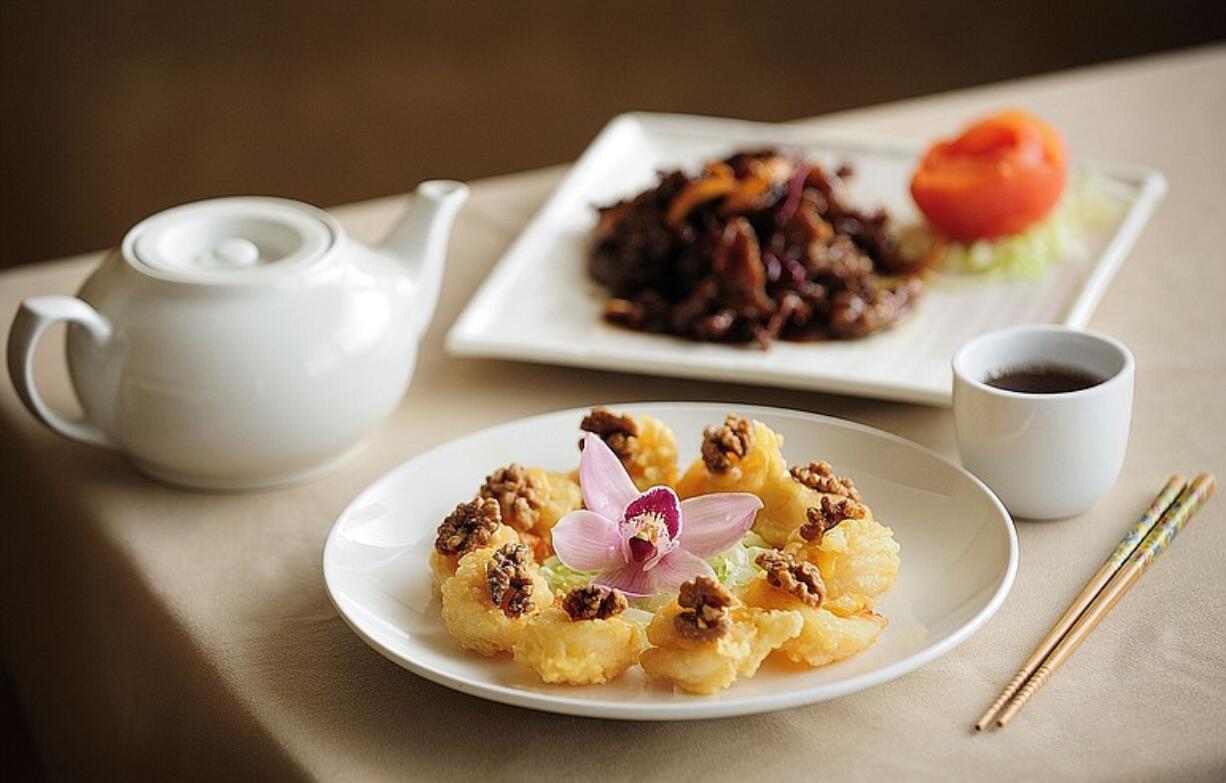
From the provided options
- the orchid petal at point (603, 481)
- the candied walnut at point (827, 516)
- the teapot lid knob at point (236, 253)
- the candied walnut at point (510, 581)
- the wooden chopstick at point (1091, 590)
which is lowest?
the wooden chopstick at point (1091, 590)

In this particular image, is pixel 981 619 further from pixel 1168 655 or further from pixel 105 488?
pixel 105 488

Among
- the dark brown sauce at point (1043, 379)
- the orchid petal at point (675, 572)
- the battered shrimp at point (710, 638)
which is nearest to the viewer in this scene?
the battered shrimp at point (710, 638)

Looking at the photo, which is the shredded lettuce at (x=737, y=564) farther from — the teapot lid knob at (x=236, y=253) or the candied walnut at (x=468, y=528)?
the teapot lid knob at (x=236, y=253)

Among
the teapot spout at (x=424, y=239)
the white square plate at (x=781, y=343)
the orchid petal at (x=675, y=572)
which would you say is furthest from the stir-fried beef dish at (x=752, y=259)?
the orchid petal at (x=675, y=572)

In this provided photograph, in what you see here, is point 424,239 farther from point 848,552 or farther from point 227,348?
point 848,552

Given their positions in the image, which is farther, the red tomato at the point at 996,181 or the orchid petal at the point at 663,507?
the red tomato at the point at 996,181

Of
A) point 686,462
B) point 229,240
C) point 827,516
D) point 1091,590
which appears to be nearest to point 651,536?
point 827,516

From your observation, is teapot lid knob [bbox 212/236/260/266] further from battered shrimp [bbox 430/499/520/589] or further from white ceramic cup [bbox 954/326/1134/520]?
white ceramic cup [bbox 954/326/1134/520]
